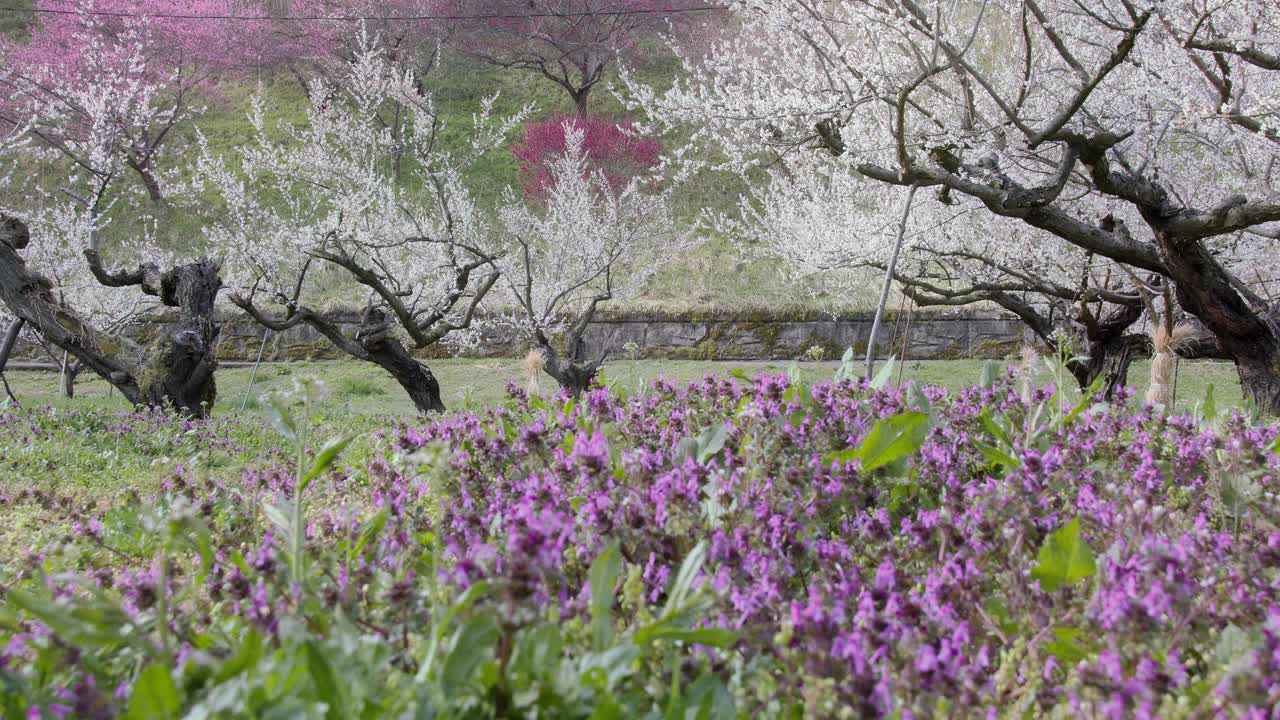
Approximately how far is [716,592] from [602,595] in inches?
5.6

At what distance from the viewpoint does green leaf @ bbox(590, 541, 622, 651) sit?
3.64 ft

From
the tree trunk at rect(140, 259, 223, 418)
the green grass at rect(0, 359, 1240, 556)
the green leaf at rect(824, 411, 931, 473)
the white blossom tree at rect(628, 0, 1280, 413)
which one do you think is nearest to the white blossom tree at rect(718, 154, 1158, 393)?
the white blossom tree at rect(628, 0, 1280, 413)

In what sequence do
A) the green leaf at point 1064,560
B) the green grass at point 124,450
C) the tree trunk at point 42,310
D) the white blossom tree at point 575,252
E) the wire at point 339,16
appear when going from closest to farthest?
the green leaf at point 1064,560, the green grass at point 124,450, the tree trunk at point 42,310, the white blossom tree at point 575,252, the wire at point 339,16

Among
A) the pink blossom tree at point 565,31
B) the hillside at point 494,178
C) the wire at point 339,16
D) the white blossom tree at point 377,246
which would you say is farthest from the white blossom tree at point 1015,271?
the wire at point 339,16

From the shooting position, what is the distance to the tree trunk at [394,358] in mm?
10031

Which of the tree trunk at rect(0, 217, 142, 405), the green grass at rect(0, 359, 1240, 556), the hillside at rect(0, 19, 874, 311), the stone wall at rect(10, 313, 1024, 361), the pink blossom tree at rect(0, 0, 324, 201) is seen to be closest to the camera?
the green grass at rect(0, 359, 1240, 556)

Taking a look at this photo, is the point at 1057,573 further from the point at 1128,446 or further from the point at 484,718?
the point at 1128,446

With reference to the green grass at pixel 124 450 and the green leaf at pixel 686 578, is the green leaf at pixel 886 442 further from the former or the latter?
the green grass at pixel 124 450

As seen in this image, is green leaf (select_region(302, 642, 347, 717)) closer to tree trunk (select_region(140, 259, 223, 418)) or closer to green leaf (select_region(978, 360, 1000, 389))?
green leaf (select_region(978, 360, 1000, 389))

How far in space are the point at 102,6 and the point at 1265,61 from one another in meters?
28.2

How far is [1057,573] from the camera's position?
138cm

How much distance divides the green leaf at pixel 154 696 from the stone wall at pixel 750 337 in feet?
52.2

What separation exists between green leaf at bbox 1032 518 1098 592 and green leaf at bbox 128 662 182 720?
115 centimetres

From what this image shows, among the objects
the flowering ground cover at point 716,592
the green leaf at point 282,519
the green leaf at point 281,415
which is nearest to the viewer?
the flowering ground cover at point 716,592
